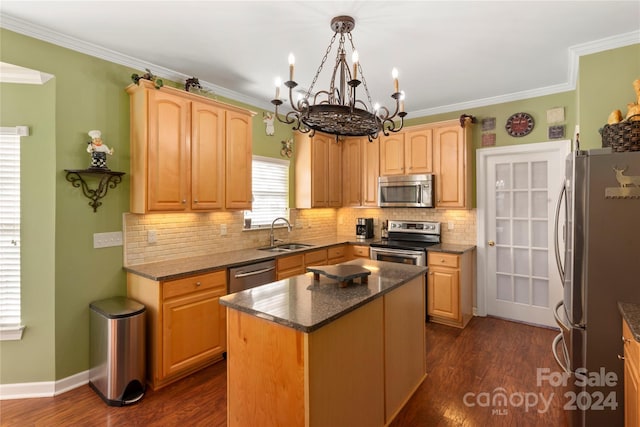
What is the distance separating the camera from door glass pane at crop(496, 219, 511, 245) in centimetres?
398

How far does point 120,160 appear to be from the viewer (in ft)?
9.20

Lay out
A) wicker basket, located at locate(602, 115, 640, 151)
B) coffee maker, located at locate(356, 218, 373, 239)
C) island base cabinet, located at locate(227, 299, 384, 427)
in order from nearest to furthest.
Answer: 1. island base cabinet, located at locate(227, 299, 384, 427)
2. wicker basket, located at locate(602, 115, 640, 151)
3. coffee maker, located at locate(356, 218, 373, 239)

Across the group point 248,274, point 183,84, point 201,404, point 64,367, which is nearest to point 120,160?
point 183,84

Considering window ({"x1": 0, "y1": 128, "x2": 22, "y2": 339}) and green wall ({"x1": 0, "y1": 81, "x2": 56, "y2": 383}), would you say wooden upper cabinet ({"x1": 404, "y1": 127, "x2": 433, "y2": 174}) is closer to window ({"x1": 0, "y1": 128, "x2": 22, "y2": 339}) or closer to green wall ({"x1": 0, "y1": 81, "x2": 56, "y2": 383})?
green wall ({"x1": 0, "y1": 81, "x2": 56, "y2": 383})

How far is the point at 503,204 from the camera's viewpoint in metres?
3.99

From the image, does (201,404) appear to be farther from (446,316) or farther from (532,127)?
(532,127)

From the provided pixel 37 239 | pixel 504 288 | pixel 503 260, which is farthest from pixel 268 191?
pixel 504 288

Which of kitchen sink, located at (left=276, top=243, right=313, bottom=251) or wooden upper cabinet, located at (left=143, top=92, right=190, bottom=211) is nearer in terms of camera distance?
wooden upper cabinet, located at (left=143, top=92, right=190, bottom=211)

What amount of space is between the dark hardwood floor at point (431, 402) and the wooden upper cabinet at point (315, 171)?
7.79 ft

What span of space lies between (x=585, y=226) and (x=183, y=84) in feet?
11.7

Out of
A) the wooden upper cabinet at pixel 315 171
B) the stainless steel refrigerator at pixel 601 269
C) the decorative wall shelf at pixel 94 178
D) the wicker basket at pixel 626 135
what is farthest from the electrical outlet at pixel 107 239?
the wicker basket at pixel 626 135

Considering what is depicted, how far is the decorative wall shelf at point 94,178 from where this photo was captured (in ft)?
8.32

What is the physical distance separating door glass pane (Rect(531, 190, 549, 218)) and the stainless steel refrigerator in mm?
2166

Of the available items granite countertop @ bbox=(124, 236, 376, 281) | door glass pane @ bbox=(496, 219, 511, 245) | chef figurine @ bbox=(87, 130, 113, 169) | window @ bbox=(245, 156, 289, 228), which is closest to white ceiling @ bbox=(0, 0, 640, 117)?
chef figurine @ bbox=(87, 130, 113, 169)
